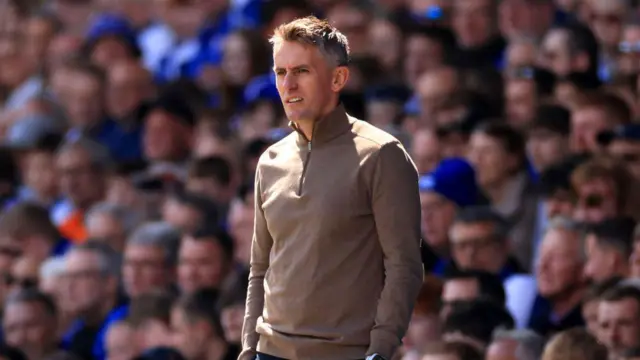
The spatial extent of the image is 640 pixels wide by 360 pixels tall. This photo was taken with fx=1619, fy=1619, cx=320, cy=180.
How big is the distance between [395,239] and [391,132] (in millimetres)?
4721

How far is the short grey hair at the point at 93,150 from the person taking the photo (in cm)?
1015

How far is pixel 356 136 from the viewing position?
4270 millimetres

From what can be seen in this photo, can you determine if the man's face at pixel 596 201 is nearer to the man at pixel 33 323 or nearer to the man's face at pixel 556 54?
the man's face at pixel 556 54

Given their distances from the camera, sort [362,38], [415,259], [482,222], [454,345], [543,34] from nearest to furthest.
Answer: [415,259], [454,345], [482,222], [543,34], [362,38]

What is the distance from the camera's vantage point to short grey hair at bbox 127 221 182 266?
882 cm

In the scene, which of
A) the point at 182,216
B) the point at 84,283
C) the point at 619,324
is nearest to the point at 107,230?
the point at 84,283

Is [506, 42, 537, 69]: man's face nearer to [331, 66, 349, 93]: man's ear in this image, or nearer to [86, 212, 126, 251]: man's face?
[86, 212, 126, 251]: man's face

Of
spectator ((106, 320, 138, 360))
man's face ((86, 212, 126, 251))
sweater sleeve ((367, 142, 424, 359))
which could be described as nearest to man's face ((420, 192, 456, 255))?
spectator ((106, 320, 138, 360))

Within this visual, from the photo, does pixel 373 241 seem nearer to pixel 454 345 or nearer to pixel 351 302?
pixel 351 302

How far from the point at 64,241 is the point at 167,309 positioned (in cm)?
170

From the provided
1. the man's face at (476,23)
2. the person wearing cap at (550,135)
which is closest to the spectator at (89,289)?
the person wearing cap at (550,135)

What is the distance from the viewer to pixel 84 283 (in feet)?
29.5

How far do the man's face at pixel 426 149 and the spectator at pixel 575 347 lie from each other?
93.0 inches

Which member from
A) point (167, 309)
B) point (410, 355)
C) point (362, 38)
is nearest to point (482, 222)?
point (410, 355)
